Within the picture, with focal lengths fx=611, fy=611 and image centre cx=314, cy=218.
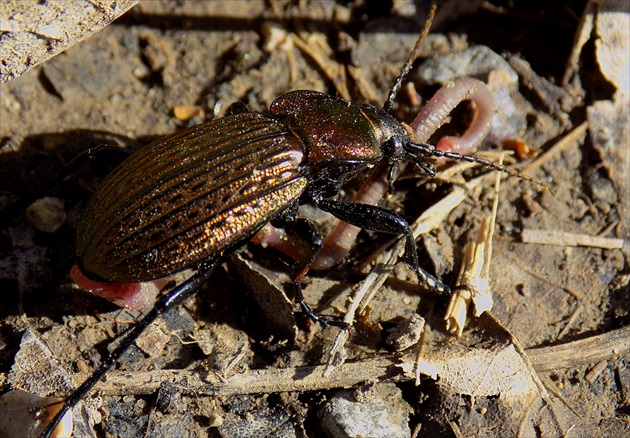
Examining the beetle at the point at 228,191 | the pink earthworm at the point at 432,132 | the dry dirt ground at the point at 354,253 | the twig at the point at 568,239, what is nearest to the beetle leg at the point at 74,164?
the beetle at the point at 228,191

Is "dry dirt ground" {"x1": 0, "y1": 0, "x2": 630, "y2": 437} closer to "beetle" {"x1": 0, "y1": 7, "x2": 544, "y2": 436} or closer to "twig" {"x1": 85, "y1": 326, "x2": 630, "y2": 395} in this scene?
"twig" {"x1": 85, "y1": 326, "x2": 630, "y2": 395}

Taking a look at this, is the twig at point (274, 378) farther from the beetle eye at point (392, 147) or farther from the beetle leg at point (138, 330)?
the beetle eye at point (392, 147)

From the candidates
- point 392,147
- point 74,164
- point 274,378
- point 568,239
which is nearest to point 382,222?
point 392,147

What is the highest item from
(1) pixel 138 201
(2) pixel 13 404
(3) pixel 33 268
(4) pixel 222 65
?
(4) pixel 222 65

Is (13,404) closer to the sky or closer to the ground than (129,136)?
closer to the ground

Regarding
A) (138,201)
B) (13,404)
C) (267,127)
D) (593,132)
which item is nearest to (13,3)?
(138,201)

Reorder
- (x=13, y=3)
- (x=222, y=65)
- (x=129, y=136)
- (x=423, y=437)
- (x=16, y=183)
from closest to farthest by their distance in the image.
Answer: (x=13, y=3) < (x=423, y=437) < (x=16, y=183) < (x=129, y=136) < (x=222, y=65)

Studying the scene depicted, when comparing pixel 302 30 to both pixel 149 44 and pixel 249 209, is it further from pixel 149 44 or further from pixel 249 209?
pixel 249 209

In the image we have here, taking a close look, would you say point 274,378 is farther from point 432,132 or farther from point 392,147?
point 432,132
